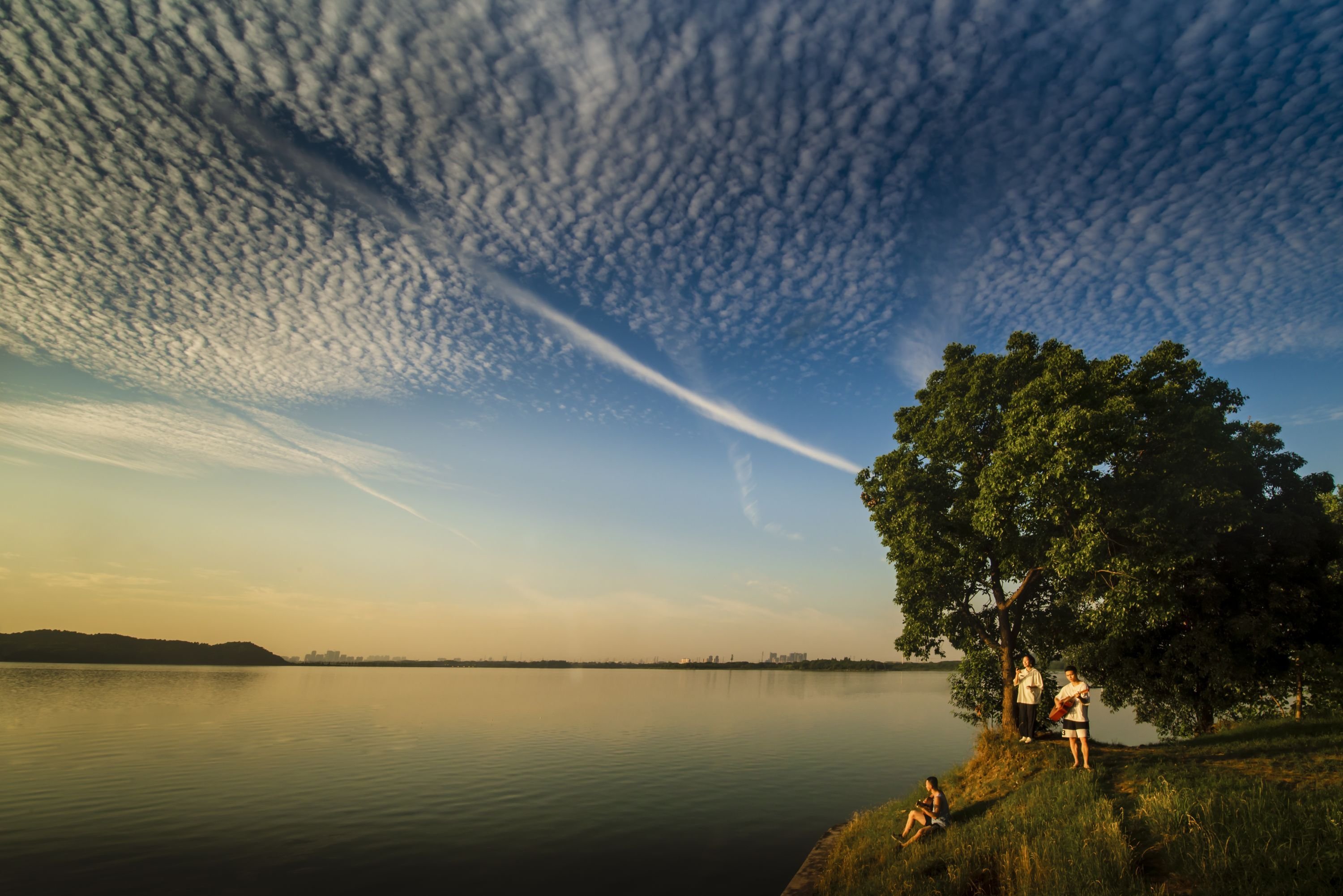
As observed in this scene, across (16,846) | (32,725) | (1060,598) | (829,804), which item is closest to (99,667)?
(32,725)

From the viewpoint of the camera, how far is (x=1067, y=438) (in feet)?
61.2

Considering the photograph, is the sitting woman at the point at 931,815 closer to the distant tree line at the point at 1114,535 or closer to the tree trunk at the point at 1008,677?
the tree trunk at the point at 1008,677

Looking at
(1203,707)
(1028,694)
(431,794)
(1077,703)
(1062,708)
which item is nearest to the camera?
(1077,703)

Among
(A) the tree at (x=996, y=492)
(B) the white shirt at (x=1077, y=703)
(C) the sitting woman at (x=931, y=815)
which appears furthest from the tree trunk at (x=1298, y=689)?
(C) the sitting woman at (x=931, y=815)

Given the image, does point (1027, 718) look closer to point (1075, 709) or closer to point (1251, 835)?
point (1075, 709)

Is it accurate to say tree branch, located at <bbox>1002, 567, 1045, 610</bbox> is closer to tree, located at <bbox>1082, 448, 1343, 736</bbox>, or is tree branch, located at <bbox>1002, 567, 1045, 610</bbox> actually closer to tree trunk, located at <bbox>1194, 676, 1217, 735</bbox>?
tree, located at <bbox>1082, 448, 1343, 736</bbox>

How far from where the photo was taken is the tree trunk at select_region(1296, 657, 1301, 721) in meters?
25.2

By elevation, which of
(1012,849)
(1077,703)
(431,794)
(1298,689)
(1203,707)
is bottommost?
(431,794)

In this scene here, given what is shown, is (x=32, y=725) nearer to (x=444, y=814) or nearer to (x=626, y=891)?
(x=444, y=814)

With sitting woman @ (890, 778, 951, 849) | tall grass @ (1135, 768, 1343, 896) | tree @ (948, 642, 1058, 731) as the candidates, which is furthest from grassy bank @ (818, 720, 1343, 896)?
tree @ (948, 642, 1058, 731)

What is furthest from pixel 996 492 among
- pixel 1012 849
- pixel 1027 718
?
pixel 1012 849

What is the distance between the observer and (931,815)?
16.4m

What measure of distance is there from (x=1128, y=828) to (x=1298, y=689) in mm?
23770

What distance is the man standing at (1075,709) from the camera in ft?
55.6
